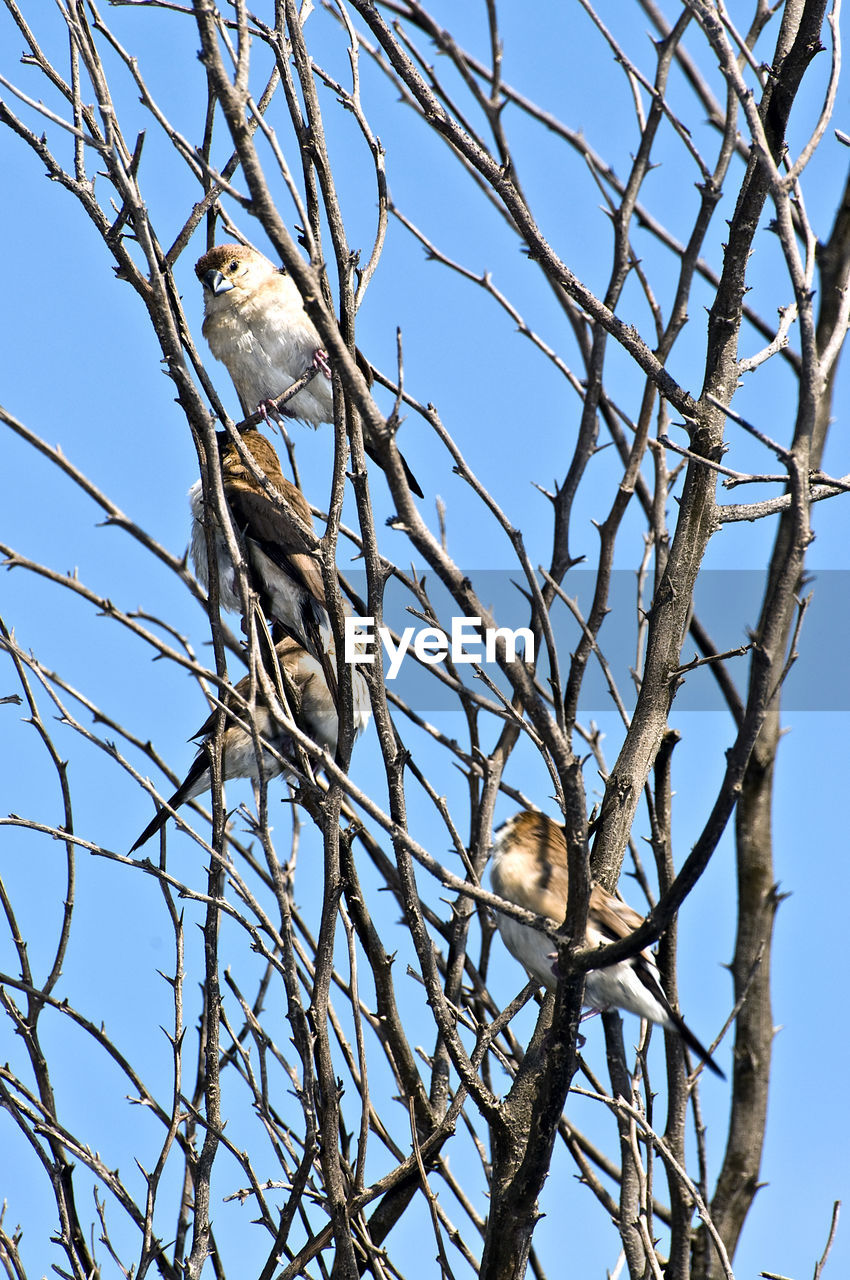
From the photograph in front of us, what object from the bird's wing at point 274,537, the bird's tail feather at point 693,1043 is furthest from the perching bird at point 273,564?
the bird's tail feather at point 693,1043

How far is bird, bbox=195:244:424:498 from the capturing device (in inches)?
217

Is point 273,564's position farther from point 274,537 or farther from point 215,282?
point 215,282

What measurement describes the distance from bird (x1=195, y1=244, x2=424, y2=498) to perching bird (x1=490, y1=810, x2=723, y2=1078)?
2.40 m

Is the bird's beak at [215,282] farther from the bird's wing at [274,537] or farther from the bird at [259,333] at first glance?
the bird's wing at [274,537]

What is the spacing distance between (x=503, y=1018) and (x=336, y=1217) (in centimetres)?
60

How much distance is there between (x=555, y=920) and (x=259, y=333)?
3.17 metres

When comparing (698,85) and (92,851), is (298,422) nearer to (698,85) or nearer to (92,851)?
(698,85)

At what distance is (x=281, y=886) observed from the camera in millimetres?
2584

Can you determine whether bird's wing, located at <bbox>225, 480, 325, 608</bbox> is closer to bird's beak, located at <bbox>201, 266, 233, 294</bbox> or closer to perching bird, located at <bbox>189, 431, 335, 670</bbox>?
perching bird, located at <bbox>189, 431, 335, 670</bbox>

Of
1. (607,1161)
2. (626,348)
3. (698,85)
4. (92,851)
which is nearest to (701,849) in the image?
(626,348)

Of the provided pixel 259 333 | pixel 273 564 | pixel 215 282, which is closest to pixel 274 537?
pixel 273 564

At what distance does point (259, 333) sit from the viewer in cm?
556

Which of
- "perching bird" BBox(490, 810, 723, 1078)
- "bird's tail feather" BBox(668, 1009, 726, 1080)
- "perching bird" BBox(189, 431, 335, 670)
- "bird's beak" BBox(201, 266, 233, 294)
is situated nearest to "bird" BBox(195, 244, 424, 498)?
"bird's beak" BBox(201, 266, 233, 294)

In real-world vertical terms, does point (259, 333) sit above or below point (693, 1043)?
above
